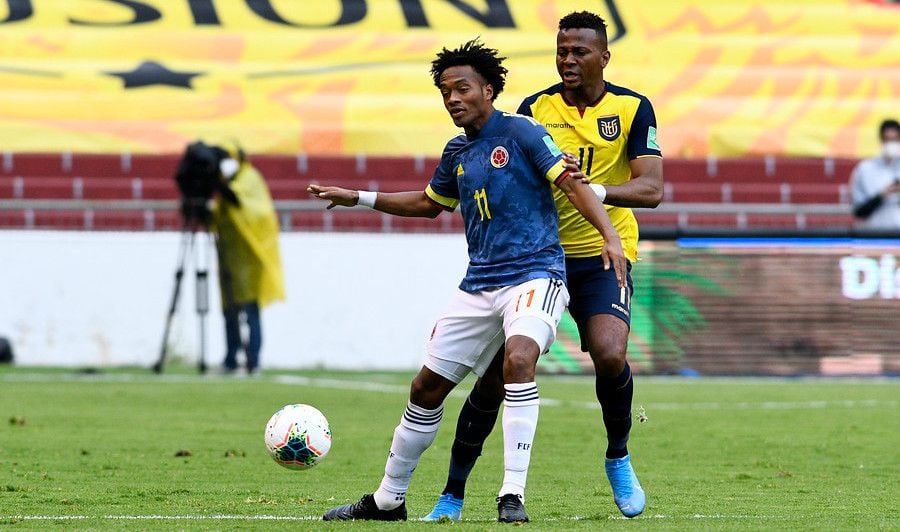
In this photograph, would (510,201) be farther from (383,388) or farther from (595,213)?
(383,388)

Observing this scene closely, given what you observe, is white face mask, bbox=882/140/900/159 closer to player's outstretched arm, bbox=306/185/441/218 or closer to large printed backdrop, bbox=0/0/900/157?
large printed backdrop, bbox=0/0/900/157

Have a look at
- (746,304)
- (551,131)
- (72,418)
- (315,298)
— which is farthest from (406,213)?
(315,298)

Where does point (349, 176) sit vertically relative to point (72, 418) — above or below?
above

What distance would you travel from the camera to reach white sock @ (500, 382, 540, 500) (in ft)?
20.0

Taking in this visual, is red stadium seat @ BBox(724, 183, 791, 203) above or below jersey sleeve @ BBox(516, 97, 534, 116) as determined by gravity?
below

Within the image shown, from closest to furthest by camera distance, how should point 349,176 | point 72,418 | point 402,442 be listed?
1. point 402,442
2. point 72,418
3. point 349,176

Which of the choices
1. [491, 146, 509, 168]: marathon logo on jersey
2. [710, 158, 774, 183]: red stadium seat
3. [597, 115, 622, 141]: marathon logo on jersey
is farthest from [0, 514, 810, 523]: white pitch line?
[710, 158, 774, 183]: red stadium seat

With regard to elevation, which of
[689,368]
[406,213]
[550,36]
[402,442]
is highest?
[550,36]

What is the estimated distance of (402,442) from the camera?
643 cm

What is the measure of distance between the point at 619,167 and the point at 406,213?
962 millimetres

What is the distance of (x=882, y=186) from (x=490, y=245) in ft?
38.0

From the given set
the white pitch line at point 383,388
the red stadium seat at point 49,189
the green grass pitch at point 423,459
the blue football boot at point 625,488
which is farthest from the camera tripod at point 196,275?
the blue football boot at point 625,488

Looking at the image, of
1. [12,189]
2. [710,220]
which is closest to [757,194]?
[710,220]

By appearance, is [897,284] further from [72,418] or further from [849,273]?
[72,418]
